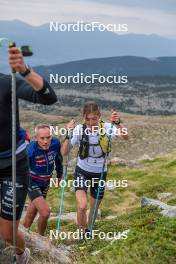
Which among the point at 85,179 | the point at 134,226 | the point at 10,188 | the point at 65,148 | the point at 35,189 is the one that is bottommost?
the point at 134,226

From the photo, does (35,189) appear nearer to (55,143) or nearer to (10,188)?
(55,143)

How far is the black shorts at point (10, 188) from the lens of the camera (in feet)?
23.9

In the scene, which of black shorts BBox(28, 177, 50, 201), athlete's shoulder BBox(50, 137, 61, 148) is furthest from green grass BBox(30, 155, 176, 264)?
athlete's shoulder BBox(50, 137, 61, 148)

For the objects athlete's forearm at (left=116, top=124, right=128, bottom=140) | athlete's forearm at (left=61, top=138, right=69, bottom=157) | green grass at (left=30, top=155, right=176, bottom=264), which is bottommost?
green grass at (left=30, top=155, right=176, bottom=264)

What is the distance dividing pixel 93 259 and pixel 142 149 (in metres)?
53.4

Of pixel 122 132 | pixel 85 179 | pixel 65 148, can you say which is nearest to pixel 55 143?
pixel 65 148

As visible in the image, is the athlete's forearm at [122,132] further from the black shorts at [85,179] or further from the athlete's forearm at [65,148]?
the athlete's forearm at [65,148]

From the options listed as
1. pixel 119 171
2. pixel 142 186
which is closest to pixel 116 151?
pixel 119 171

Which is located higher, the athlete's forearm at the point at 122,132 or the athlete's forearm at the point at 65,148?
the athlete's forearm at the point at 122,132

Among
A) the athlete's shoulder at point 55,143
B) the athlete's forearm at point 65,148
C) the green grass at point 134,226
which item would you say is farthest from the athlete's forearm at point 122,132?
the green grass at point 134,226

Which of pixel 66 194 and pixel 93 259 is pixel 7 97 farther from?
pixel 66 194

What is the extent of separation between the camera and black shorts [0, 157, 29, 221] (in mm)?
7277

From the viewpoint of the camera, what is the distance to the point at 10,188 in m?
7.31

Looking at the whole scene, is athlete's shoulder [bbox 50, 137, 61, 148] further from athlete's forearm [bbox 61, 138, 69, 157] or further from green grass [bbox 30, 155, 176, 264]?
green grass [bbox 30, 155, 176, 264]
